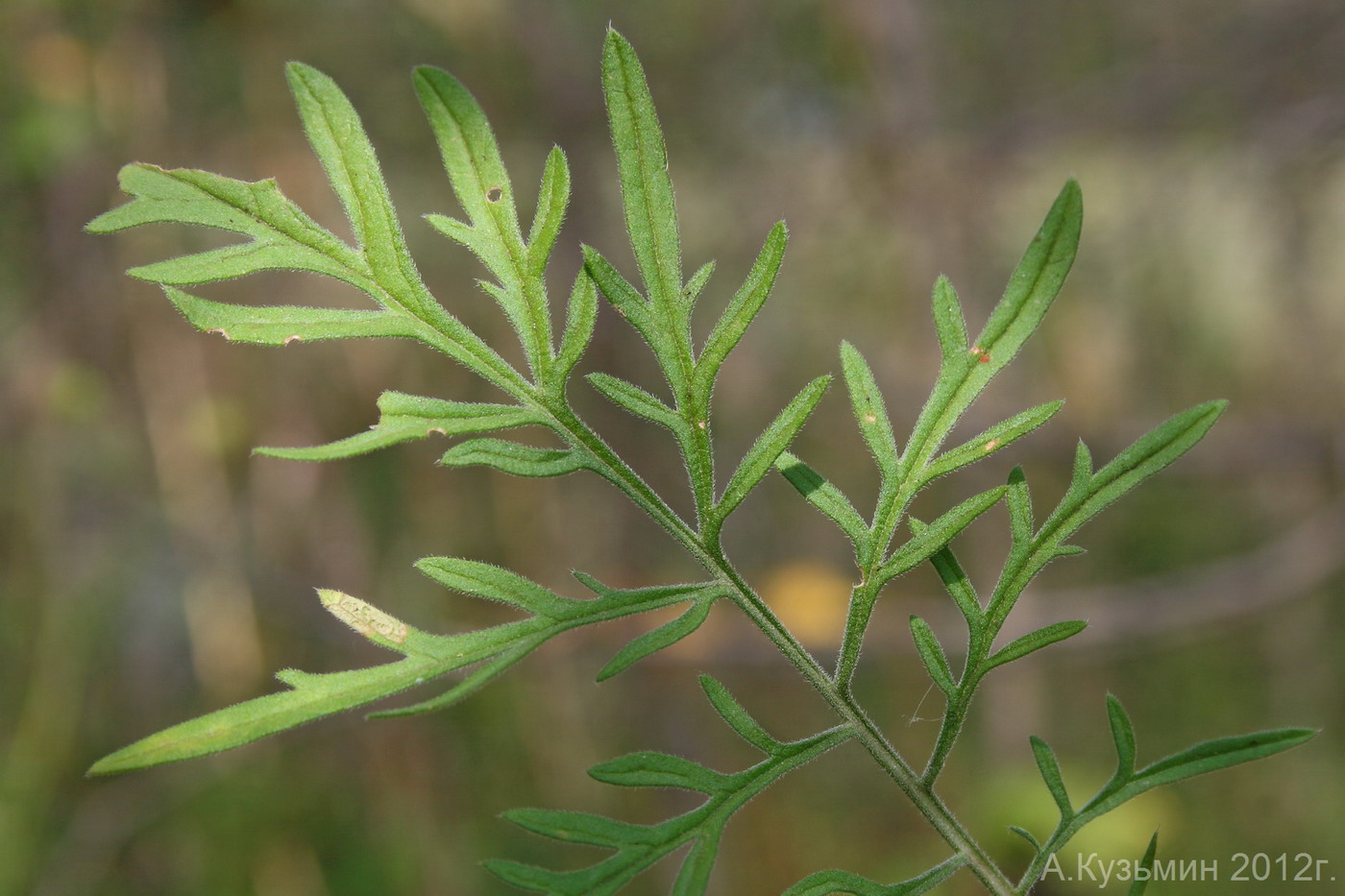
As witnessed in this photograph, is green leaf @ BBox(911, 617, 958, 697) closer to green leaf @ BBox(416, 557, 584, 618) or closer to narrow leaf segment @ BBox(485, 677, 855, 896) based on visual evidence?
narrow leaf segment @ BBox(485, 677, 855, 896)

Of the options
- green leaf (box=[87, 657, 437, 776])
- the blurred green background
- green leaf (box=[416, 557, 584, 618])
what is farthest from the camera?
the blurred green background

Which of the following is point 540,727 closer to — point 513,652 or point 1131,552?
point 1131,552

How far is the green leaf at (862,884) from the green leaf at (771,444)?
0.24m

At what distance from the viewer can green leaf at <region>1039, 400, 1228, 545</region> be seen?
26.6 inches

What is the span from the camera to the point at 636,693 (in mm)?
4602

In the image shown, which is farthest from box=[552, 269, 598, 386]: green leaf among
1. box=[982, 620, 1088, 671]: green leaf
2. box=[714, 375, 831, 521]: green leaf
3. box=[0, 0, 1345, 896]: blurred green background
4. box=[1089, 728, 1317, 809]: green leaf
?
box=[0, 0, 1345, 896]: blurred green background

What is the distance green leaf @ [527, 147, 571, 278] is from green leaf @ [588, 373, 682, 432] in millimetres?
93

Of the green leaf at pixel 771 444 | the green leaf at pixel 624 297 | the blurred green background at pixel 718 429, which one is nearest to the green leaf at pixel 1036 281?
the green leaf at pixel 771 444

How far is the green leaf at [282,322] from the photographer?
2.23ft

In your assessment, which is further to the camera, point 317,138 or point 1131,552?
point 1131,552

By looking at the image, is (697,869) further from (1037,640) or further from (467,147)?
(467,147)

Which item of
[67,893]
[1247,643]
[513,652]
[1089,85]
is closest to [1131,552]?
[1247,643]

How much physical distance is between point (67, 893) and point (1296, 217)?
5.71m

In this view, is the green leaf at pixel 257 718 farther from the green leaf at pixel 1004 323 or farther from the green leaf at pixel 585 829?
the green leaf at pixel 1004 323
